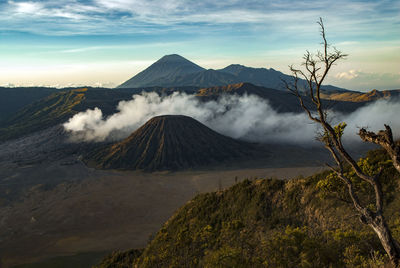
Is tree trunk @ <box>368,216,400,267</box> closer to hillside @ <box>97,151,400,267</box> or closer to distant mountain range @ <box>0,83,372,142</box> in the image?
hillside @ <box>97,151,400,267</box>

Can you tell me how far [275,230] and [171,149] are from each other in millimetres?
63436

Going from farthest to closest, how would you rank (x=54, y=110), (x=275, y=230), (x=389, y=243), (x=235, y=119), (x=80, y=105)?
(x=54, y=110)
(x=80, y=105)
(x=235, y=119)
(x=275, y=230)
(x=389, y=243)

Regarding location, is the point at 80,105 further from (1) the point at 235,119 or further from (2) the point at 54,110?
(1) the point at 235,119

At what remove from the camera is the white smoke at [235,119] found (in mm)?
107125

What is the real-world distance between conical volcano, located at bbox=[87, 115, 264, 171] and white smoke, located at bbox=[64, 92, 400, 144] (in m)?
21.3

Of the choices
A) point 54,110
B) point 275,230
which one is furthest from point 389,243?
point 54,110

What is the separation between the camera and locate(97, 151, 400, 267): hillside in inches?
389

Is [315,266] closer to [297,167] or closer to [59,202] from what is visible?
[59,202]

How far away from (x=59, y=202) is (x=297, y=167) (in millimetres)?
54467

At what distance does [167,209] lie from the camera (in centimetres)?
4509

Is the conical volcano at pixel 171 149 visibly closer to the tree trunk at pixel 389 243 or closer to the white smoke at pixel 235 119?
the white smoke at pixel 235 119

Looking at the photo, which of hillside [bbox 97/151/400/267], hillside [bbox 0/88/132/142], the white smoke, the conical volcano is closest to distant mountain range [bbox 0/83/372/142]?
hillside [bbox 0/88/132/142]

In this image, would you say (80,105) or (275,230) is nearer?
(275,230)

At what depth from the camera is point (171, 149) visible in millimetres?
81500
